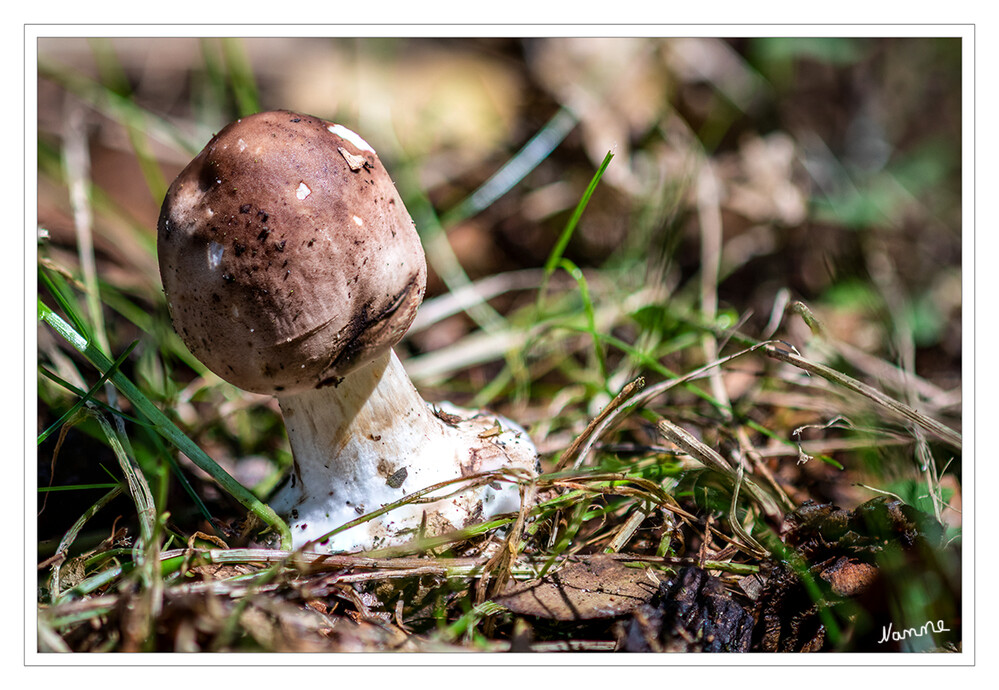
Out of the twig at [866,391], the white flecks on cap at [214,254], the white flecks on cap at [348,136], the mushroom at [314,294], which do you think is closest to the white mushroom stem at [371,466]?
the mushroom at [314,294]

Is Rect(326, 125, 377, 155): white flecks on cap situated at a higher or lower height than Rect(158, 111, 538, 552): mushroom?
higher

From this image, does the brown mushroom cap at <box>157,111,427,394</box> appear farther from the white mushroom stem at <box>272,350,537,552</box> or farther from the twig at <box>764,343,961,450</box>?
the twig at <box>764,343,961,450</box>

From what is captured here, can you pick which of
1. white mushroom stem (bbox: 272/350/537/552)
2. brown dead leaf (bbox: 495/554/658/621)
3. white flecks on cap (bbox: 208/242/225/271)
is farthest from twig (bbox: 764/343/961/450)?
white flecks on cap (bbox: 208/242/225/271)
